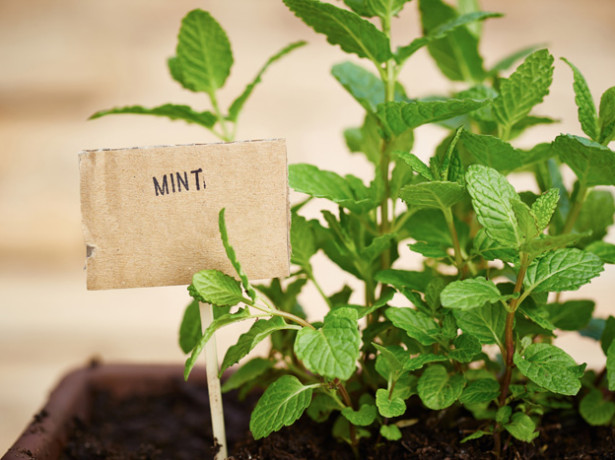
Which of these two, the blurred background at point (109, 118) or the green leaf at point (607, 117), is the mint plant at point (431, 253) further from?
the blurred background at point (109, 118)

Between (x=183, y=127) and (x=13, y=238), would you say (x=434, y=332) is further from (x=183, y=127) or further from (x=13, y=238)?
(x=13, y=238)

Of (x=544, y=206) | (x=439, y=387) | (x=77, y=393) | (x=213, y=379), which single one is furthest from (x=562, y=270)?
(x=77, y=393)

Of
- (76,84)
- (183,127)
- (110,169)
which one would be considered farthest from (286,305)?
(76,84)

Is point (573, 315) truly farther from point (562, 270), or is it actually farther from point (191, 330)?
point (191, 330)

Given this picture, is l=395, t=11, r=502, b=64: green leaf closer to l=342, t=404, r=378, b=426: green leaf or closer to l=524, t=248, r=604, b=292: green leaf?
l=524, t=248, r=604, b=292: green leaf

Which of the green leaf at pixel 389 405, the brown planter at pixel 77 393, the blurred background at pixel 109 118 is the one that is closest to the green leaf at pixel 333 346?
the green leaf at pixel 389 405

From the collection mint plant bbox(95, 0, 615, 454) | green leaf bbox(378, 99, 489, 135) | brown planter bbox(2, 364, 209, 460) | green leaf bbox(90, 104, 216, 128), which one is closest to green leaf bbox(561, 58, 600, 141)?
mint plant bbox(95, 0, 615, 454)
